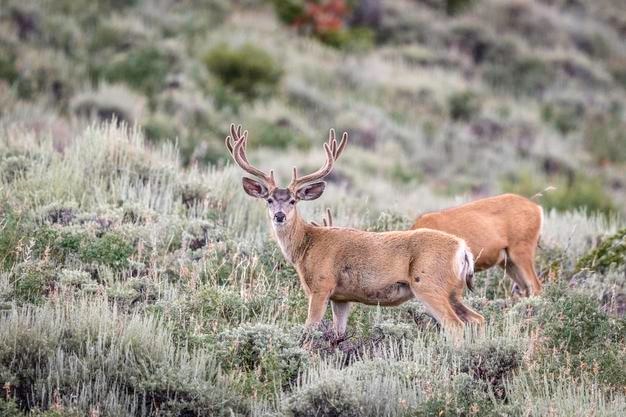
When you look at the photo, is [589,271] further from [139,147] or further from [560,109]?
[560,109]

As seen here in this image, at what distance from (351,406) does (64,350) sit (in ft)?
7.34

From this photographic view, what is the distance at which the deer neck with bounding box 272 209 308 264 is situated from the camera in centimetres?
992

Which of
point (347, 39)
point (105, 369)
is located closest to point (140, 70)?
point (347, 39)

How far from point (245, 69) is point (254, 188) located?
56.0ft

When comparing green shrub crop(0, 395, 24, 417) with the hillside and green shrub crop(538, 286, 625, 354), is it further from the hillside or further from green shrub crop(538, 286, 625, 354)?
green shrub crop(538, 286, 625, 354)

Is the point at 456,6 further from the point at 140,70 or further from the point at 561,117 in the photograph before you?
the point at 140,70

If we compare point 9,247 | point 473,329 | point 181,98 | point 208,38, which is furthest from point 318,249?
point 208,38

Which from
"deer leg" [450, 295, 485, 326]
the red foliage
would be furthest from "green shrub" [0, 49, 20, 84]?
"deer leg" [450, 295, 485, 326]

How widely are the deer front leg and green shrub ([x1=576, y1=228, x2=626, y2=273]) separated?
3.67m

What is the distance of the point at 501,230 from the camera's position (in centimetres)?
1134

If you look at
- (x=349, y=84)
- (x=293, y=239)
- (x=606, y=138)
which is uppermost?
(x=293, y=239)

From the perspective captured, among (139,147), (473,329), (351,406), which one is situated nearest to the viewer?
(351,406)

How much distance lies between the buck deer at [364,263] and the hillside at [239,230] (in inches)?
12.5

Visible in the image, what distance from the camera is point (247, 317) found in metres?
9.83
